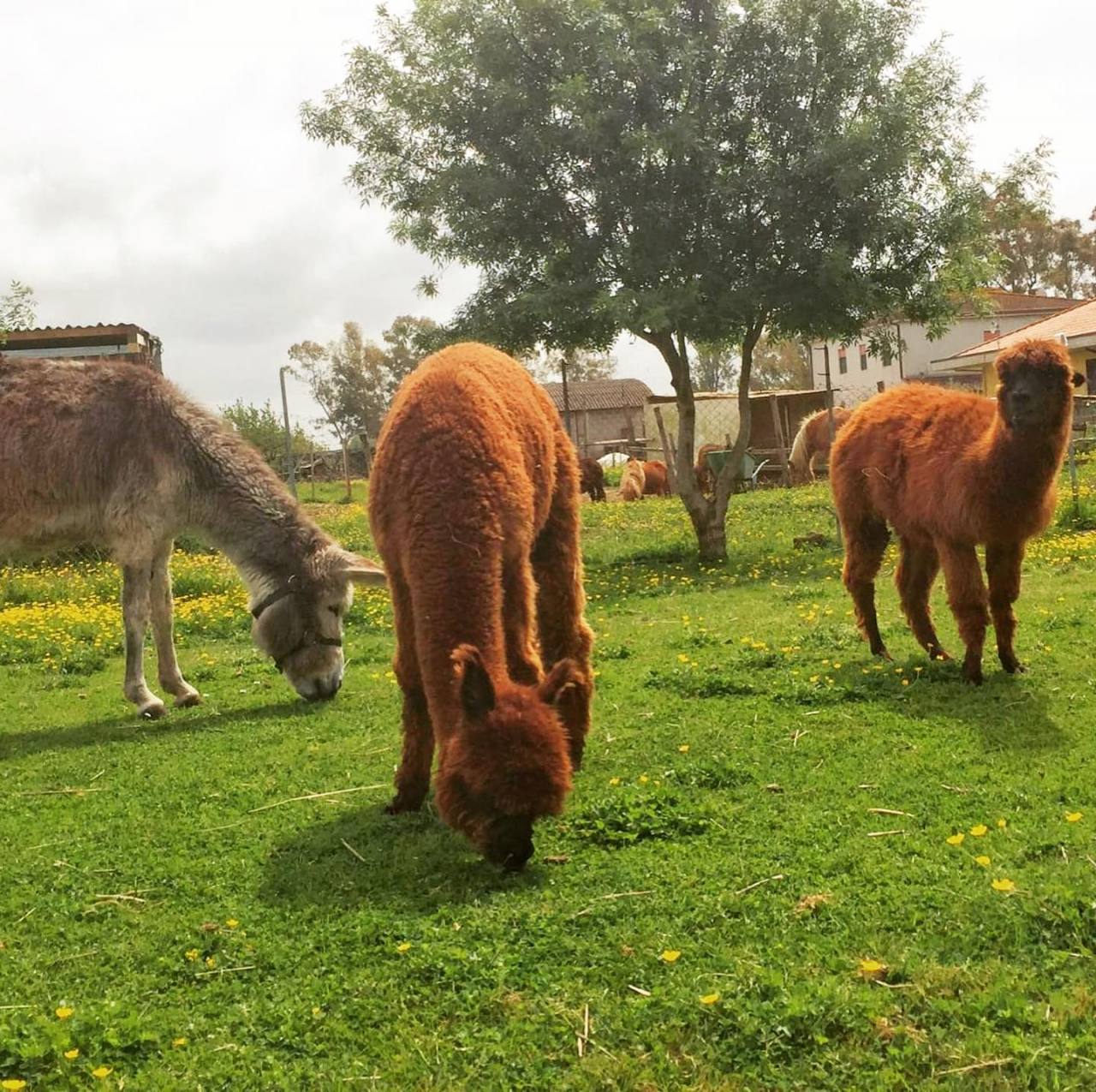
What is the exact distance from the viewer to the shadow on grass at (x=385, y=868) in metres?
3.84

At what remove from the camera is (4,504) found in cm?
731

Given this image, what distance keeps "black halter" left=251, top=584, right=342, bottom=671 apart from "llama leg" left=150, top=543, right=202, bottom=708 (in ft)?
3.05

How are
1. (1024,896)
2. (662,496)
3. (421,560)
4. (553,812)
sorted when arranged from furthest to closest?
(662,496), (421,560), (553,812), (1024,896)

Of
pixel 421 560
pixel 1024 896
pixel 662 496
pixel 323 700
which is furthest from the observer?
pixel 662 496

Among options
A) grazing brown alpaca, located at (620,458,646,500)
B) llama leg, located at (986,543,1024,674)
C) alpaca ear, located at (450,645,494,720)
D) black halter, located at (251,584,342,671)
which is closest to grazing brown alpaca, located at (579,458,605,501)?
grazing brown alpaca, located at (620,458,646,500)

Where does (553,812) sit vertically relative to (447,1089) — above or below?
above

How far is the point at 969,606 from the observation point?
6352 mm

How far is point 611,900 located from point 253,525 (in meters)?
4.74

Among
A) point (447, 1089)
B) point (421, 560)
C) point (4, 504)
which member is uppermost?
point (4, 504)

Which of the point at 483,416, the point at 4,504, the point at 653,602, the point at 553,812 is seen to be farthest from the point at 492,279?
Answer: the point at 553,812

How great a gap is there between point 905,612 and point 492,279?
863cm

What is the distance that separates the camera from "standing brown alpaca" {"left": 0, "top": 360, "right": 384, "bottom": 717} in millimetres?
7305

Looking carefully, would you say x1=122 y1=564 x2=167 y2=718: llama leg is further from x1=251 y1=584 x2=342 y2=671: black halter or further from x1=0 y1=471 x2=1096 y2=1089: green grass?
x1=251 y1=584 x2=342 y2=671: black halter

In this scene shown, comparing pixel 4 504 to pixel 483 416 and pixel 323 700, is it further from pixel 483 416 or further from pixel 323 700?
pixel 483 416
